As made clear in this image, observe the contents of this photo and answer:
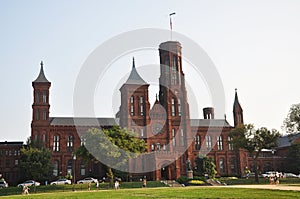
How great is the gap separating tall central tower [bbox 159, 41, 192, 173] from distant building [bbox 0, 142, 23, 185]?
30.6 metres

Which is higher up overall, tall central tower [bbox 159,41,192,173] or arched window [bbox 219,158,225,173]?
tall central tower [bbox 159,41,192,173]

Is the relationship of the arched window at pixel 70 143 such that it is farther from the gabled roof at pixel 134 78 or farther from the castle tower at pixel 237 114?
the castle tower at pixel 237 114

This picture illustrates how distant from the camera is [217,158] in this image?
78500 millimetres

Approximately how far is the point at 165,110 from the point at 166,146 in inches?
285

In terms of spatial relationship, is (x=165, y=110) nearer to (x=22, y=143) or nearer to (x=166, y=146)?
(x=166, y=146)

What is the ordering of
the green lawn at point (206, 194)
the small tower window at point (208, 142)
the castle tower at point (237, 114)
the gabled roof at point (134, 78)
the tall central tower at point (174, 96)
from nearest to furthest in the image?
the green lawn at point (206, 194)
the tall central tower at point (174, 96)
the gabled roof at point (134, 78)
the small tower window at point (208, 142)
the castle tower at point (237, 114)

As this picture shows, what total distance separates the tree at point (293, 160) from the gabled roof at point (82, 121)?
41465mm

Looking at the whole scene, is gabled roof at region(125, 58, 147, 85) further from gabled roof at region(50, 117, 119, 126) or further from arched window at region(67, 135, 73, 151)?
arched window at region(67, 135, 73, 151)

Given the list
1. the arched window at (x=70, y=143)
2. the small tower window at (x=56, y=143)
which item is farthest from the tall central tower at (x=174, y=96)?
the small tower window at (x=56, y=143)

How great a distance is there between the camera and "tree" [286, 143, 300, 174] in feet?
275

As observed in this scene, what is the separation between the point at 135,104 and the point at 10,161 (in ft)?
90.5

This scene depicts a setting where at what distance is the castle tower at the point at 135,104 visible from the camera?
7069 centimetres

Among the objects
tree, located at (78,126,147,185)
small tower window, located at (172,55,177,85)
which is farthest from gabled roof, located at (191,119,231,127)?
tree, located at (78,126,147,185)

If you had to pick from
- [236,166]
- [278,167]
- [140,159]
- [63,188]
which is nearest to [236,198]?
[63,188]
